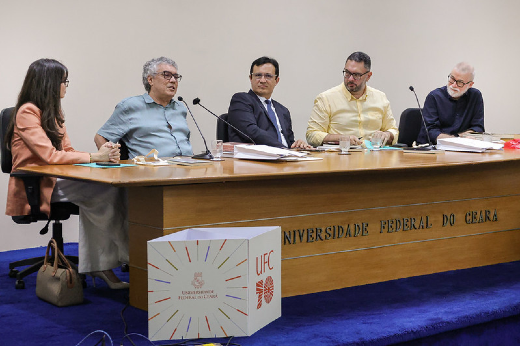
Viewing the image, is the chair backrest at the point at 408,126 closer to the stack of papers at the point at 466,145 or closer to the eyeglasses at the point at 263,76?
the stack of papers at the point at 466,145

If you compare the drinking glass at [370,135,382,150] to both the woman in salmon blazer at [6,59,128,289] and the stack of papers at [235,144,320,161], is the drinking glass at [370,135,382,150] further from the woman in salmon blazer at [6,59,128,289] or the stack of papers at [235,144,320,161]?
the woman in salmon blazer at [6,59,128,289]

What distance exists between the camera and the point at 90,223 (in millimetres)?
2721

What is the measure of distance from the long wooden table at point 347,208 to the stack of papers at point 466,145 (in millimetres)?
101

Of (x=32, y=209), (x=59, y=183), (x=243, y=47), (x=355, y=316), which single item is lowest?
(x=355, y=316)

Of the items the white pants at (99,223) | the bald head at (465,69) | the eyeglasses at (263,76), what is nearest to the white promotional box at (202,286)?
the white pants at (99,223)

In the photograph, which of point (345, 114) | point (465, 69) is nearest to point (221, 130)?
point (345, 114)

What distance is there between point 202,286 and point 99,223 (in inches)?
34.0

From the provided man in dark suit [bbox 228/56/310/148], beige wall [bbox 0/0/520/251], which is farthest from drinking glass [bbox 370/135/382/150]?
beige wall [bbox 0/0/520/251]

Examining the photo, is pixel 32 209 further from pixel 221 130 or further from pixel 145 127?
pixel 221 130

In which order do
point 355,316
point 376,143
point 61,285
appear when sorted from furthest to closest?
point 376,143 < point 61,285 < point 355,316

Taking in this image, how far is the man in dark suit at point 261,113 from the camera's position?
377 centimetres

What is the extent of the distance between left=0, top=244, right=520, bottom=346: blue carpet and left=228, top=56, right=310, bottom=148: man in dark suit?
133cm

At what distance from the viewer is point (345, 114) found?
14.3ft

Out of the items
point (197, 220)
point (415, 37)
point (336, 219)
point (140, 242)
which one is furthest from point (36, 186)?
point (415, 37)
